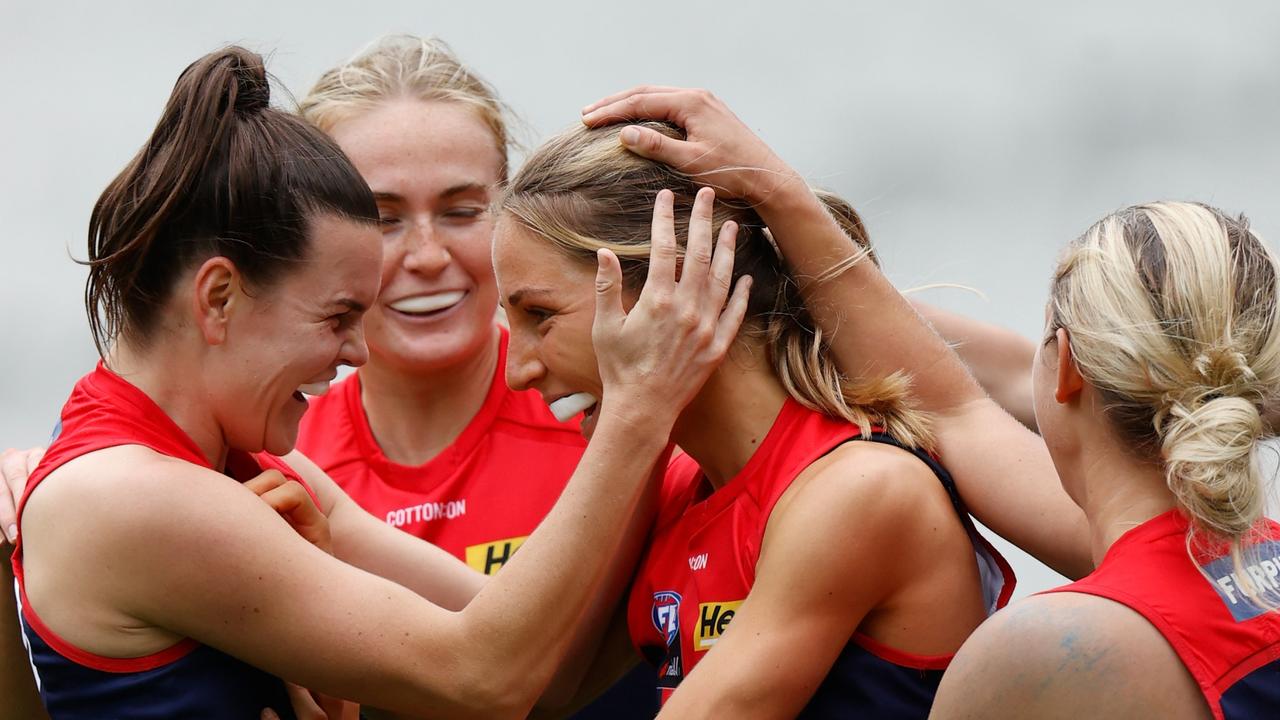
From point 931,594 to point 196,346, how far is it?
133 cm

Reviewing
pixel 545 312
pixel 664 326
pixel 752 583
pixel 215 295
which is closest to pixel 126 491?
pixel 215 295

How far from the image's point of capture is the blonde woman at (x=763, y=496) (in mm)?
2164

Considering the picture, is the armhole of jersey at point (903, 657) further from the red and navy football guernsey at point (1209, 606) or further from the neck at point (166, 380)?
the neck at point (166, 380)

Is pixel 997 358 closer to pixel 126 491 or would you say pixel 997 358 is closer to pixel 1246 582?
pixel 1246 582

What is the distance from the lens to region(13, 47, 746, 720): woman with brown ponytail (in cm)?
217

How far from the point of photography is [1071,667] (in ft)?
5.80

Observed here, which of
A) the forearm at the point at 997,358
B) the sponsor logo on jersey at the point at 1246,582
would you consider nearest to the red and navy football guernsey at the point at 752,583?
the sponsor logo on jersey at the point at 1246,582

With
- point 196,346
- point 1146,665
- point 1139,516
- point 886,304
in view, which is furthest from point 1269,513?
point 196,346

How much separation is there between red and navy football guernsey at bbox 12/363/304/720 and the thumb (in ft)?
2.48

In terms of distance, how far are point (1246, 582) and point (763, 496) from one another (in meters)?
0.83

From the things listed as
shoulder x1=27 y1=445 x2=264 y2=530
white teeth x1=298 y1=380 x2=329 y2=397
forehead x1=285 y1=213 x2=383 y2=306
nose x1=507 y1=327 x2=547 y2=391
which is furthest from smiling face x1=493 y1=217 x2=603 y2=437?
shoulder x1=27 y1=445 x2=264 y2=530

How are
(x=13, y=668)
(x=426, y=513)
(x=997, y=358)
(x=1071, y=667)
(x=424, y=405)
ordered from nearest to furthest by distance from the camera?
(x=1071, y=667) < (x=13, y=668) < (x=997, y=358) < (x=426, y=513) < (x=424, y=405)

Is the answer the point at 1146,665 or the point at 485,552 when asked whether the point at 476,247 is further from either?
the point at 1146,665

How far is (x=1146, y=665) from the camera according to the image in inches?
68.8
